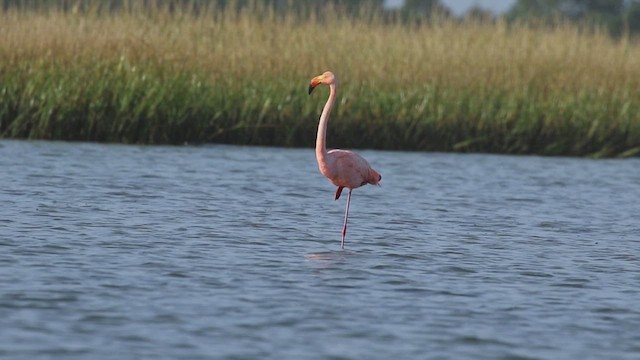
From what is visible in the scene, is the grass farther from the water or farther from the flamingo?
the flamingo

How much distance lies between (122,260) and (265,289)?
3.43ft

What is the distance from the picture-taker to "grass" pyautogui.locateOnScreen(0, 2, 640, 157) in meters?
14.2

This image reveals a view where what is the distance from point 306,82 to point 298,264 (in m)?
8.31

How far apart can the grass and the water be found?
1.07 metres

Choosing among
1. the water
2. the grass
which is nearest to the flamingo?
the water

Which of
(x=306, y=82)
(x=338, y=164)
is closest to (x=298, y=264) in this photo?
(x=338, y=164)

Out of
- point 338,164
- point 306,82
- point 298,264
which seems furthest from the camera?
point 306,82

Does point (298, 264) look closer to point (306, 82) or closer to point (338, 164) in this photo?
point (338, 164)

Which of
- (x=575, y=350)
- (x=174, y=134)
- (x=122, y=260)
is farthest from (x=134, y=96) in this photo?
(x=575, y=350)

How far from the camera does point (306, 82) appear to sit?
15766mm

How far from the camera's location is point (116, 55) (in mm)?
15031

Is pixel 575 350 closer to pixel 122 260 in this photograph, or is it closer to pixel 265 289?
pixel 265 289

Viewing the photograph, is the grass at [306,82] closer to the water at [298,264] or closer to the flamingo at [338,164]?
the water at [298,264]

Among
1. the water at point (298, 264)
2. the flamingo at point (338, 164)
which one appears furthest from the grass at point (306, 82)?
the flamingo at point (338, 164)
